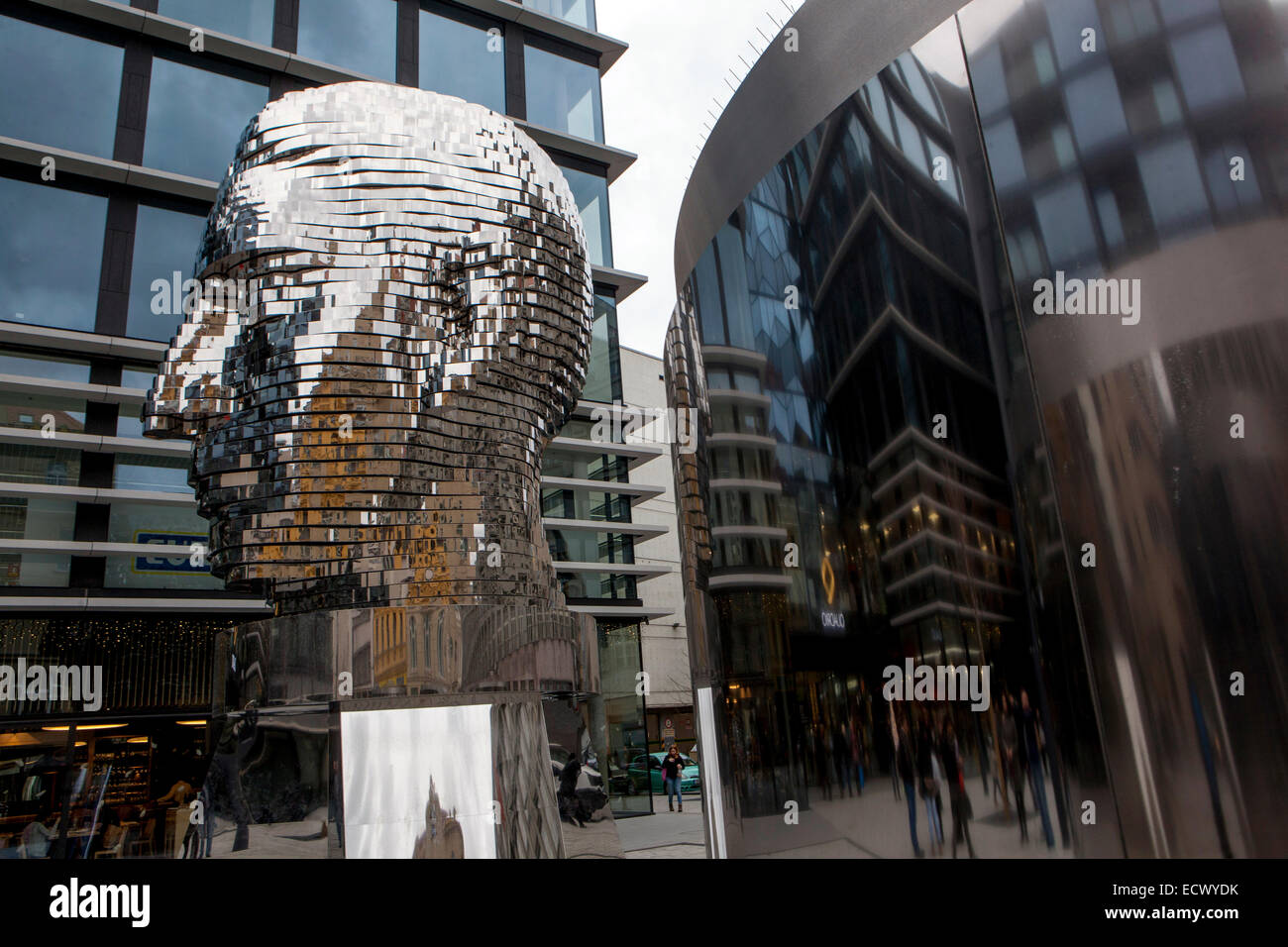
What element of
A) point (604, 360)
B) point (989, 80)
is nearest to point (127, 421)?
point (604, 360)

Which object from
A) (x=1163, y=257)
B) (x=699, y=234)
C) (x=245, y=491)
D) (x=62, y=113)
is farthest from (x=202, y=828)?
(x=62, y=113)

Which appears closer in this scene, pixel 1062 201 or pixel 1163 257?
pixel 1163 257

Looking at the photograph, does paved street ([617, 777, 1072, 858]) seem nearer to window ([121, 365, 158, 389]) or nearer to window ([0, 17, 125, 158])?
window ([121, 365, 158, 389])

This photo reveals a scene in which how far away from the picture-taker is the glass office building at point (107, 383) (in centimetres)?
1509

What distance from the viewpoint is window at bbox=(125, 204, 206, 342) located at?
16906 millimetres

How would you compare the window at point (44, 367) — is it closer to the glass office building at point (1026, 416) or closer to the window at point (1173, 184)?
the glass office building at point (1026, 416)

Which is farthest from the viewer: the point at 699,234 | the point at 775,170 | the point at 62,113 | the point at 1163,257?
the point at 62,113

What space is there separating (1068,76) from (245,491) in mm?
4659

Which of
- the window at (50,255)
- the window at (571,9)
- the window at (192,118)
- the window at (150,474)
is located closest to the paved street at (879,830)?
the window at (150,474)

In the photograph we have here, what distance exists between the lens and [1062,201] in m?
2.29

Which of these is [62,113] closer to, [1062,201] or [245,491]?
[245,491]

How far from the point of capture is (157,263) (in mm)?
17266

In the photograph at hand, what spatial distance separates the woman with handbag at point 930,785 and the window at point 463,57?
21.5 m

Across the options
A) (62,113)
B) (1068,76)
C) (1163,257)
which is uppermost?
(62,113)
